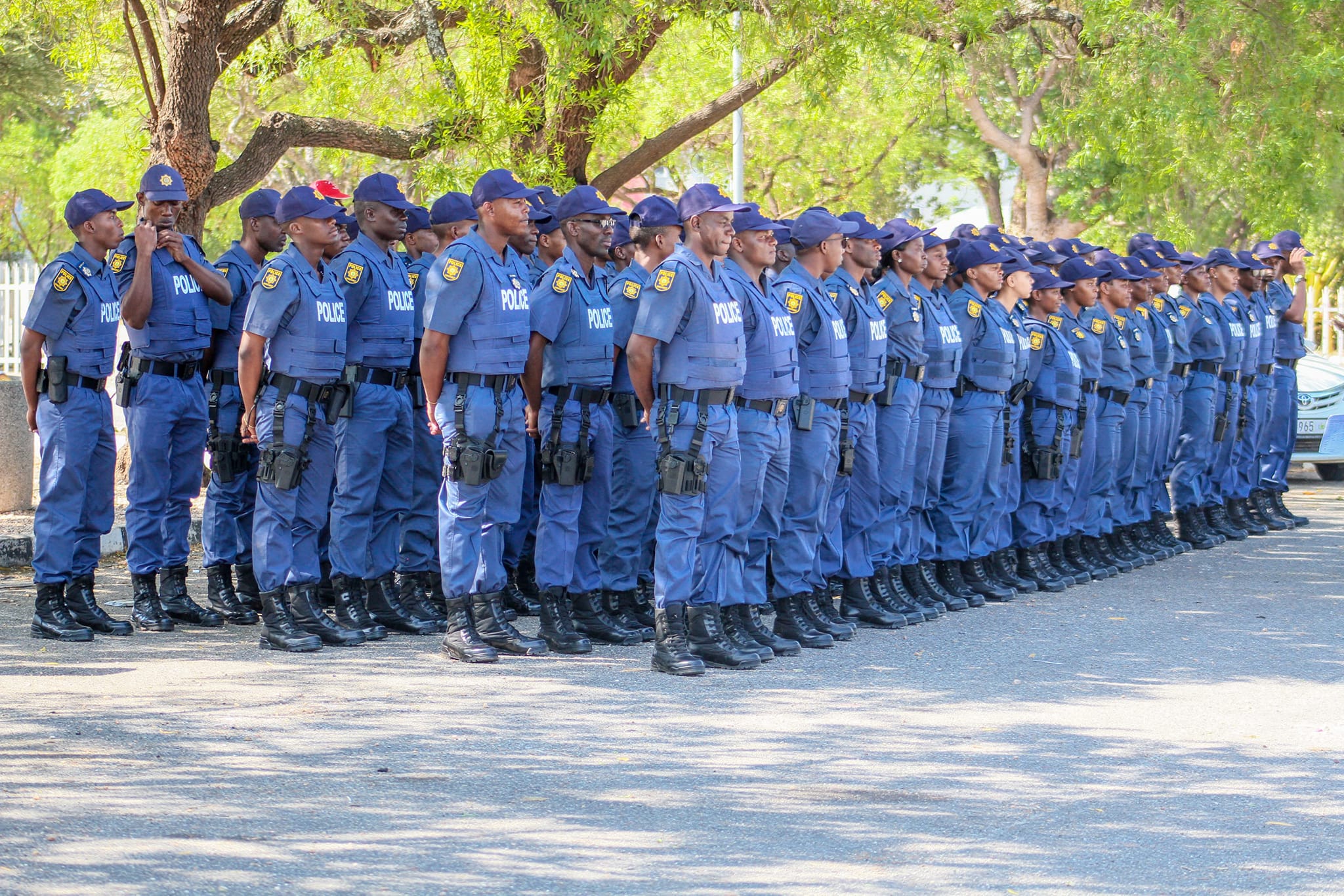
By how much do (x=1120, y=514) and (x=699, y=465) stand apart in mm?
5421

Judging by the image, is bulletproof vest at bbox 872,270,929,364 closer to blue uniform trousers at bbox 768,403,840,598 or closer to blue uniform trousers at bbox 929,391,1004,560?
blue uniform trousers at bbox 929,391,1004,560

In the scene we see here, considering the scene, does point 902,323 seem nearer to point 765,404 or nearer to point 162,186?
point 765,404

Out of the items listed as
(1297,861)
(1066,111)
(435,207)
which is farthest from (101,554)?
(1066,111)

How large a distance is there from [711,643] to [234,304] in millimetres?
3248

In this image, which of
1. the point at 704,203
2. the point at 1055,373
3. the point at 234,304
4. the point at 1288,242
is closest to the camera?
the point at 704,203

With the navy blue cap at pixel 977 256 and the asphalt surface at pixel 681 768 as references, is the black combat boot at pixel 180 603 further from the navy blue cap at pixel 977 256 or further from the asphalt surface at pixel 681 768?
the navy blue cap at pixel 977 256

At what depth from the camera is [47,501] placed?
8.15m

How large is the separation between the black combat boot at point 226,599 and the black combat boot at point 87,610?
60 centimetres

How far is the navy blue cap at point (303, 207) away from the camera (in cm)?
812

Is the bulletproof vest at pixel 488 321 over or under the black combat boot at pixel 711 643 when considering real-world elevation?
over

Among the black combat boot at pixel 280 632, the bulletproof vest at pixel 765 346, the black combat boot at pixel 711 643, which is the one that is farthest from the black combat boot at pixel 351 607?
the bulletproof vest at pixel 765 346

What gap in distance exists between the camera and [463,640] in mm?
7746

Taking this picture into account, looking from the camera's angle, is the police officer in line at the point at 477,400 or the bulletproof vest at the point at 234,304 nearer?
the police officer in line at the point at 477,400

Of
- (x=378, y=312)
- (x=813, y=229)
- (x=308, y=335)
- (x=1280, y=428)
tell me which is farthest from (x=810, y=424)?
(x=1280, y=428)
